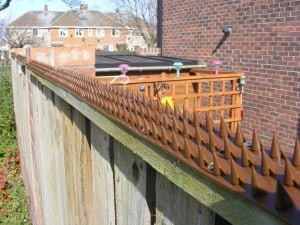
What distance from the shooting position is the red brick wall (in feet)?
18.6

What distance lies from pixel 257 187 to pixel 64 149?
167 cm

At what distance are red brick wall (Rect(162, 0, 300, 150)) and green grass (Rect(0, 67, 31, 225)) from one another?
3.39 metres

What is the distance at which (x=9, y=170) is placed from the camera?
729cm

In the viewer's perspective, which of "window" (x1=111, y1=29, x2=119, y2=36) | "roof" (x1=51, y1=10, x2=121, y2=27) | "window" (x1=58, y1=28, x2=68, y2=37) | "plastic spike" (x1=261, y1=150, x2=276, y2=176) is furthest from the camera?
"window" (x1=111, y1=29, x2=119, y2=36)

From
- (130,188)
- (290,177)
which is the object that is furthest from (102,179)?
(290,177)

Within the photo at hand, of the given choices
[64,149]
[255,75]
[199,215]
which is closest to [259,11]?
[255,75]

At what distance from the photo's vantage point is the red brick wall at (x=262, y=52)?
568cm

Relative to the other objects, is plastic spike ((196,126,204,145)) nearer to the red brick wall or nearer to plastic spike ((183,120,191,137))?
plastic spike ((183,120,191,137))

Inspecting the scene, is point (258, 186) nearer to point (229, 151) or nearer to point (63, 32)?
point (229, 151)

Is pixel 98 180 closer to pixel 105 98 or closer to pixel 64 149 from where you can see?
pixel 105 98

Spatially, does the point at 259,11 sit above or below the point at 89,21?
below

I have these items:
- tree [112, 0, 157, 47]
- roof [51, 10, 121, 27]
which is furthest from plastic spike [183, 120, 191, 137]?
roof [51, 10, 121, 27]

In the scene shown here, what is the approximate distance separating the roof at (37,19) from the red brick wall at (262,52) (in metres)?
50.0

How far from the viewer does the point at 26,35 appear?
50.1 metres
